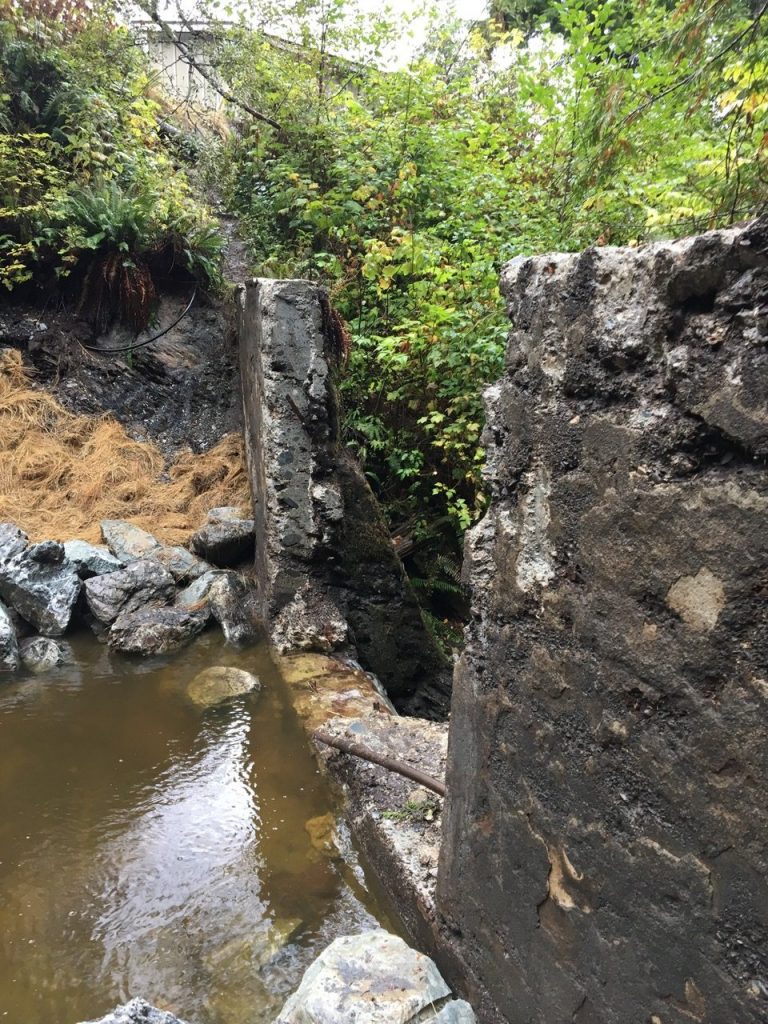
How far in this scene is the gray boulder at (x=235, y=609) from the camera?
439 centimetres

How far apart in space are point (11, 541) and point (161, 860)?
2.87 meters

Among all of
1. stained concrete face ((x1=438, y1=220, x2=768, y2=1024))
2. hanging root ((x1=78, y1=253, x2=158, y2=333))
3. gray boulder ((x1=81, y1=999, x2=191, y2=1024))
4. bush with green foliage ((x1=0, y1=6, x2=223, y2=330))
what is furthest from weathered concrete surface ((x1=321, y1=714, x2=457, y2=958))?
bush with green foliage ((x1=0, y1=6, x2=223, y2=330))

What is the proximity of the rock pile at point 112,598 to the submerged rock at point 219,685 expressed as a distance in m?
0.45

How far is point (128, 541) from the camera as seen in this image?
5.15m

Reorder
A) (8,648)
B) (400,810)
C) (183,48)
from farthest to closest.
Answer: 1. (183,48)
2. (8,648)
3. (400,810)

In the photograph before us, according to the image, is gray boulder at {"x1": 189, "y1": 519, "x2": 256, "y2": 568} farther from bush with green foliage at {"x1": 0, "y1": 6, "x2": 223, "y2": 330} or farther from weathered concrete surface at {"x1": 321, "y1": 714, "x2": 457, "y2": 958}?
bush with green foliage at {"x1": 0, "y1": 6, "x2": 223, "y2": 330}

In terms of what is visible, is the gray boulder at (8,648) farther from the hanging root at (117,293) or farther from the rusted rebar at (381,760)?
the hanging root at (117,293)

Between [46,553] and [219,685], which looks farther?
[46,553]

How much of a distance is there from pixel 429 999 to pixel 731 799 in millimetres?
1075

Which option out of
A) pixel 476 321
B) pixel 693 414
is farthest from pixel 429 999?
pixel 476 321

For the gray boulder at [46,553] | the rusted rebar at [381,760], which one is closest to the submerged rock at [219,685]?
the rusted rebar at [381,760]

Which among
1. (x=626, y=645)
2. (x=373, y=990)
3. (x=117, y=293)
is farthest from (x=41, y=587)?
(x=626, y=645)

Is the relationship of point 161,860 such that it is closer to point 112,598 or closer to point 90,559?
point 112,598

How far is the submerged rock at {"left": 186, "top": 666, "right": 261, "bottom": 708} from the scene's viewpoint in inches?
146
